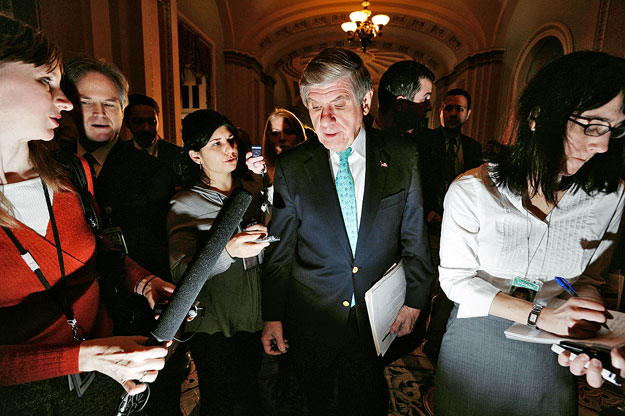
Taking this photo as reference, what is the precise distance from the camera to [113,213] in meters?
1.73

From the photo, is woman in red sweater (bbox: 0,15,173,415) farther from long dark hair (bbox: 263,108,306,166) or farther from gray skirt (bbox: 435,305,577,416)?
long dark hair (bbox: 263,108,306,166)

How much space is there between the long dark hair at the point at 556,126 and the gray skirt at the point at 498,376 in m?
0.54

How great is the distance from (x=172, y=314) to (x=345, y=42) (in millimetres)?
13306

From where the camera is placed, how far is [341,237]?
1.30 metres

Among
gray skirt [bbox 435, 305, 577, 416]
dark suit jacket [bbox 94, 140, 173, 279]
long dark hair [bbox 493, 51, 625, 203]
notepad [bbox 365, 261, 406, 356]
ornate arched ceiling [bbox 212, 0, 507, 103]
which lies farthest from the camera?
ornate arched ceiling [bbox 212, 0, 507, 103]

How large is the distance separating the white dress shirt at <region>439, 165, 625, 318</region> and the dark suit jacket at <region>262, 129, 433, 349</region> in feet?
0.86

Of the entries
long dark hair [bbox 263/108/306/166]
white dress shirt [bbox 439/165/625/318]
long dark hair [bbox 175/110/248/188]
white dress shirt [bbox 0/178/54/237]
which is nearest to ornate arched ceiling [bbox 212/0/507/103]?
long dark hair [bbox 263/108/306/166]

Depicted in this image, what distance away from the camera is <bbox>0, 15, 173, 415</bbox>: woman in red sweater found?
0.74m

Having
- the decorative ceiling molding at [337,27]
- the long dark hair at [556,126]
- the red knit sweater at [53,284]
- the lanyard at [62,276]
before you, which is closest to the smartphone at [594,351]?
the long dark hair at [556,126]

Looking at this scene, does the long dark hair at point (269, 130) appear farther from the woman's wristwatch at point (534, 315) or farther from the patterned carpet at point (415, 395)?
the woman's wristwatch at point (534, 315)

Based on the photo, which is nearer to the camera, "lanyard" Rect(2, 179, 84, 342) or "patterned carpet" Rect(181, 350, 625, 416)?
"lanyard" Rect(2, 179, 84, 342)

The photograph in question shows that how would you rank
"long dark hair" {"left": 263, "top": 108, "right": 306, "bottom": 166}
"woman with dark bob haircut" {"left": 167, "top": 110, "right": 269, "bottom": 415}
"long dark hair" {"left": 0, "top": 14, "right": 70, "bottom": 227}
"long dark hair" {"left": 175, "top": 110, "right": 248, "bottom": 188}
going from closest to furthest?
"long dark hair" {"left": 0, "top": 14, "right": 70, "bottom": 227} < "woman with dark bob haircut" {"left": 167, "top": 110, "right": 269, "bottom": 415} < "long dark hair" {"left": 175, "top": 110, "right": 248, "bottom": 188} < "long dark hair" {"left": 263, "top": 108, "right": 306, "bottom": 166}

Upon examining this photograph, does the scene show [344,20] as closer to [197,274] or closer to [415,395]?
[415,395]

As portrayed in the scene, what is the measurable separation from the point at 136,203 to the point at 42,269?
37.2 inches
